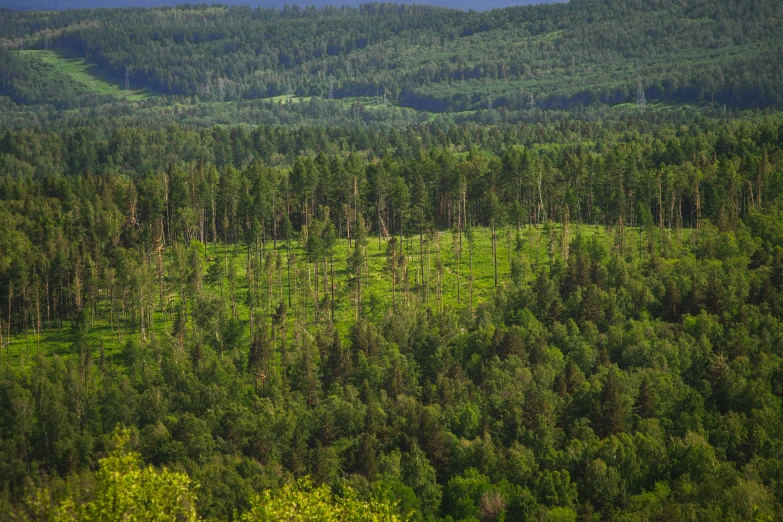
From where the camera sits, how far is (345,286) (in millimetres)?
155000

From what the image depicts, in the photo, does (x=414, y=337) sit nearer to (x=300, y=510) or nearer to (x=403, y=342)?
(x=403, y=342)

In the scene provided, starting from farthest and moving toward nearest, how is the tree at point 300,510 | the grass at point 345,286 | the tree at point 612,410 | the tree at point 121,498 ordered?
1. the grass at point 345,286
2. the tree at point 612,410
3. the tree at point 300,510
4. the tree at point 121,498

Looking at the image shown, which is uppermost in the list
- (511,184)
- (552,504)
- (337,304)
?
(511,184)

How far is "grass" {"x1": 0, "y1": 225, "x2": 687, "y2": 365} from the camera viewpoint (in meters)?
142

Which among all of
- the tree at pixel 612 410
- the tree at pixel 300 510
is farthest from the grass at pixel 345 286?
the tree at pixel 300 510

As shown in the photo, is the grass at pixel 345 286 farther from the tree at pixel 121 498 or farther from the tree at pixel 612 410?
the tree at pixel 121 498

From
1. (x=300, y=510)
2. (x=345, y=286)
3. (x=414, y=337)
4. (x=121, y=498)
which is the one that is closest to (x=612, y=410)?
(x=414, y=337)

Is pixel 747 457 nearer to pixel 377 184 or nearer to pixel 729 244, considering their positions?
pixel 729 244

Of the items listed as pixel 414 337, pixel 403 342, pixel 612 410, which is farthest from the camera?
pixel 414 337

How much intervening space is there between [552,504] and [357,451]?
2347cm

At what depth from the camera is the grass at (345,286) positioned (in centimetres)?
14225

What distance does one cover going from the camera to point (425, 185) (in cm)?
18600

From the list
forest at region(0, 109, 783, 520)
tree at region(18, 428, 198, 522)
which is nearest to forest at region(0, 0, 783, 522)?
tree at region(18, 428, 198, 522)

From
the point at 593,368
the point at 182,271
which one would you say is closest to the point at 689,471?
the point at 593,368
